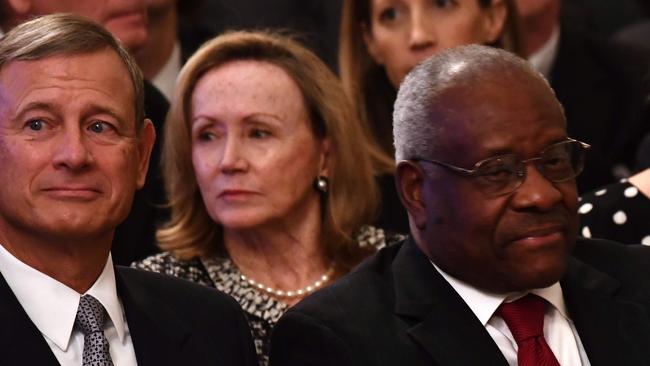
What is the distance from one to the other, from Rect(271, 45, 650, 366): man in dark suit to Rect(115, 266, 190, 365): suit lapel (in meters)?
0.23

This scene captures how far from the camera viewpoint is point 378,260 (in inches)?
146

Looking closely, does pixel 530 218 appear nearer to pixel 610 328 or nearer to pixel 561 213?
pixel 561 213

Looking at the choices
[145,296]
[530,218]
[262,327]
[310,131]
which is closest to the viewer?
[530,218]

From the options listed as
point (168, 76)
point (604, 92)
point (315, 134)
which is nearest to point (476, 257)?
point (315, 134)

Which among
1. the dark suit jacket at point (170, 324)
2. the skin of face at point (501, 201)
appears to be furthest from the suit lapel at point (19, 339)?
the skin of face at point (501, 201)

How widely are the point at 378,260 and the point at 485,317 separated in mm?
333

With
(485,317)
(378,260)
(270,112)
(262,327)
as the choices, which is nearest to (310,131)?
(270,112)

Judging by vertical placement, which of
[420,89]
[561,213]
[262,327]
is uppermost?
[420,89]

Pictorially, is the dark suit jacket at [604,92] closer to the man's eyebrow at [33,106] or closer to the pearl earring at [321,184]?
the pearl earring at [321,184]

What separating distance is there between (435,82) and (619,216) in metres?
1.08

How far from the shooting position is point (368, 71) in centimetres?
537

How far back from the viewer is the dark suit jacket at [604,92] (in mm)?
5629

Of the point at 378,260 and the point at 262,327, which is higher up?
the point at 378,260

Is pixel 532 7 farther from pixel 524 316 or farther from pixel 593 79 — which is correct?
pixel 524 316
